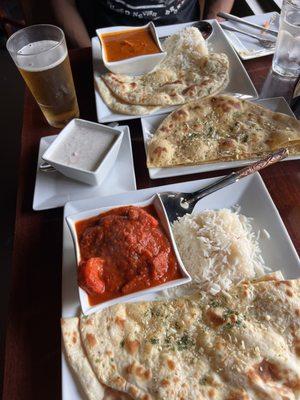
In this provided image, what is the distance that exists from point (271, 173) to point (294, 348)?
78cm

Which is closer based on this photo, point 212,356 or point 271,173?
point 212,356

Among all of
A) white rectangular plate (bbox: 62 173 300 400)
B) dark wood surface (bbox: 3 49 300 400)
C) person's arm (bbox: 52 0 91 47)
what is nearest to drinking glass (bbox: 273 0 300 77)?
dark wood surface (bbox: 3 49 300 400)

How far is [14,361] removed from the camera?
111 cm

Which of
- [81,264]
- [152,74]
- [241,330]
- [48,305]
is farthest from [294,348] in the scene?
[152,74]

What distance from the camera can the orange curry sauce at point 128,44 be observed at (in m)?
1.96

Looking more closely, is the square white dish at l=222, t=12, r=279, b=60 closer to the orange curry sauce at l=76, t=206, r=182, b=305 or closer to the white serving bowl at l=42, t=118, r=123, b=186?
the white serving bowl at l=42, t=118, r=123, b=186

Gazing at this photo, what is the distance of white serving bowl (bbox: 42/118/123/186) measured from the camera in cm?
140

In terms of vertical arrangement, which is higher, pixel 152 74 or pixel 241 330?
pixel 152 74

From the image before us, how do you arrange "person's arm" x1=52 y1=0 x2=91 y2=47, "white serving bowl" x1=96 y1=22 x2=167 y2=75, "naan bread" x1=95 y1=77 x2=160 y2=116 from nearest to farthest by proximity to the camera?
"naan bread" x1=95 y1=77 x2=160 y2=116, "white serving bowl" x1=96 y1=22 x2=167 y2=75, "person's arm" x1=52 y1=0 x2=91 y2=47

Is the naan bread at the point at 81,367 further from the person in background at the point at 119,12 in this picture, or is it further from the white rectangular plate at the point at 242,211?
the person in background at the point at 119,12

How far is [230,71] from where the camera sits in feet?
6.16

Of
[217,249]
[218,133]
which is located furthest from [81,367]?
[218,133]

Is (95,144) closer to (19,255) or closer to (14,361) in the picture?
(19,255)

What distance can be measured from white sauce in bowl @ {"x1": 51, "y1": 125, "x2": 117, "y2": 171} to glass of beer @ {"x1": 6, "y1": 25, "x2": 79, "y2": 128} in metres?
0.25
